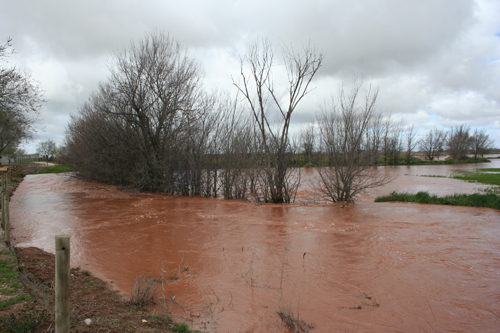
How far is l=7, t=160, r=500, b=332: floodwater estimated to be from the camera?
4.67 metres

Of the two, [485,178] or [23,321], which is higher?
[485,178]

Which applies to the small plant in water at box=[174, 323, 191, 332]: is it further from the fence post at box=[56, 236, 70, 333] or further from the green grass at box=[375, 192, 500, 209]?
the green grass at box=[375, 192, 500, 209]

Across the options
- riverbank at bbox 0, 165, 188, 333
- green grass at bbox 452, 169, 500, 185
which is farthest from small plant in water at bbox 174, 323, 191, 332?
green grass at bbox 452, 169, 500, 185

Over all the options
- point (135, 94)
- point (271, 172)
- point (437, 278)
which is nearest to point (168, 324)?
point (437, 278)

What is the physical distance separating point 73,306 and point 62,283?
171 cm

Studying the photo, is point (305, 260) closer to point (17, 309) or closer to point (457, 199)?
point (17, 309)

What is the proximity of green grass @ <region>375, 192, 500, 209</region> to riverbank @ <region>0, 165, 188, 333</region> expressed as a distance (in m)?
14.3

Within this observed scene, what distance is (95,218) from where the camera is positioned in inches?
504

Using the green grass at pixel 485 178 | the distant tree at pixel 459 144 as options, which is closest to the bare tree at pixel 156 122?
the green grass at pixel 485 178

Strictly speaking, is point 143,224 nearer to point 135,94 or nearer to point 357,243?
point 357,243

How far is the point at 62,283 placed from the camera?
274cm

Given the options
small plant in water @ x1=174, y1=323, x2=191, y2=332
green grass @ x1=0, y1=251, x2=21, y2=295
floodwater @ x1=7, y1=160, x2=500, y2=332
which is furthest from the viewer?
floodwater @ x1=7, y1=160, x2=500, y2=332

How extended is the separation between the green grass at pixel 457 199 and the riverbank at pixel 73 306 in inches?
564

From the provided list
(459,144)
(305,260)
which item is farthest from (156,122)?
(459,144)
